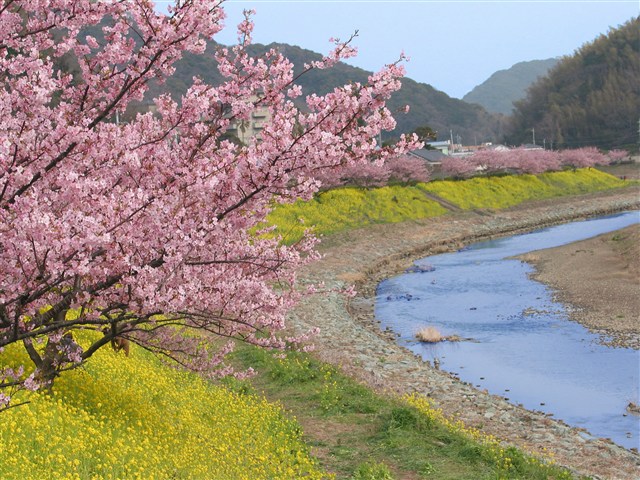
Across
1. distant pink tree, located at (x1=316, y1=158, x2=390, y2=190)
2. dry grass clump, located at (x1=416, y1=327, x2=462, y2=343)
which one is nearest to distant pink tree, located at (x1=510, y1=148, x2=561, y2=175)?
distant pink tree, located at (x1=316, y1=158, x2=390, y2=190)

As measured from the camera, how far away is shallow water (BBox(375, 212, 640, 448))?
18938 millimetres

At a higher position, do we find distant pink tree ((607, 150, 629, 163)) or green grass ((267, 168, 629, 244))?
distant pink tree ((607, 150, 629, 163))

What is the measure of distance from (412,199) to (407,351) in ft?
125

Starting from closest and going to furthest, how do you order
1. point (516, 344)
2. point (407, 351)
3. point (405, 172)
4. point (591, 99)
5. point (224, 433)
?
1. point (224, 433)
2. point (407, 351)
3. point (516, 344)
4. point (405, 172)
5. point (591, 99)

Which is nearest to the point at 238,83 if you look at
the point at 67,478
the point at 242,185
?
the point at 242,185

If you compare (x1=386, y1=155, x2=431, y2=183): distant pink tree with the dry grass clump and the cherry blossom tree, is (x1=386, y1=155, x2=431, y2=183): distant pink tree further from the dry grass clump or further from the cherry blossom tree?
the cherry blossom tree

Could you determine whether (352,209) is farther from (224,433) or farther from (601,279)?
(224,433)

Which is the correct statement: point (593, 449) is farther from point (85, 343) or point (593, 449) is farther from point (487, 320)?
point (487, 320)

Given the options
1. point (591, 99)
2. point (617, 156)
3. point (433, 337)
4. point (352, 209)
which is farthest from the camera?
point (591, 99)

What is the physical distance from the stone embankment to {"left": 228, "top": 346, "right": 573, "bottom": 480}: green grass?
1681 mm

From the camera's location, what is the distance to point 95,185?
7.11 m

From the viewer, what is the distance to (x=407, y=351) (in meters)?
24.4

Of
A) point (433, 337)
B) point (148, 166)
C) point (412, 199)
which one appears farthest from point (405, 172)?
point (148, 166)

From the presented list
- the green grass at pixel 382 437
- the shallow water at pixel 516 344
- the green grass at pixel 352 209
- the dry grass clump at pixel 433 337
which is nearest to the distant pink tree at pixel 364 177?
the green grass at pixel 352 209
